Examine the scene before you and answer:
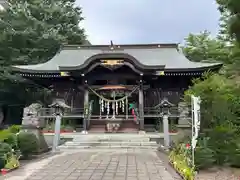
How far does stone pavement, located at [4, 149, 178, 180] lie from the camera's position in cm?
460

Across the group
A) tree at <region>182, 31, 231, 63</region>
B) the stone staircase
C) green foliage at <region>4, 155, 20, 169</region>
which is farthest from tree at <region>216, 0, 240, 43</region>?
tree at <region>182, 31, 231, 63</region>

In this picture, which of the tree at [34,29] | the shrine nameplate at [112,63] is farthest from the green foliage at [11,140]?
the tree at [34,29]

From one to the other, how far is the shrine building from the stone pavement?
562cm

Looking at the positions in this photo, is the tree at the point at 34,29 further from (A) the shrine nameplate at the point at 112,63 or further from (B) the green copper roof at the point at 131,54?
(A) the shrine nameplate at the point at 112,63

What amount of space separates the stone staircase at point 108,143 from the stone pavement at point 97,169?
202cm

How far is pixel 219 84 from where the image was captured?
6.31m

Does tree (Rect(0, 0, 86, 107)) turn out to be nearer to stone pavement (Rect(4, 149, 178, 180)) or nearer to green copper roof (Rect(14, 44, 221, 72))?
green copper roof (Rect(14, 44, 221, 72))

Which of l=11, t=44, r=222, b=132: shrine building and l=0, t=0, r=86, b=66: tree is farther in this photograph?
l=0, t=0, r=86, b=66: tree

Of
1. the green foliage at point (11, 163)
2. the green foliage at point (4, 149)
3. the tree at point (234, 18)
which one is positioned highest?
the tree at point (234, 18)

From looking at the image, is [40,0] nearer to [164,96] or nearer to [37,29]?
[37,29]

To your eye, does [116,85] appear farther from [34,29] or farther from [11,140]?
[34,29]

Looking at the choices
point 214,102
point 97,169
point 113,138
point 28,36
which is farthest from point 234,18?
point 28,36

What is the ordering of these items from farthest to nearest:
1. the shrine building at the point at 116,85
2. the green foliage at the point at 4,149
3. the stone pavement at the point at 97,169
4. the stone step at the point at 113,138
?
the shrine building at the point at 116,85, the stone step at the point at 113,138, the green foliage at the point at 4,149, the stone pavement at the point at 97,169

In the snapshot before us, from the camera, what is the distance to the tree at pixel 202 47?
1908 cm
